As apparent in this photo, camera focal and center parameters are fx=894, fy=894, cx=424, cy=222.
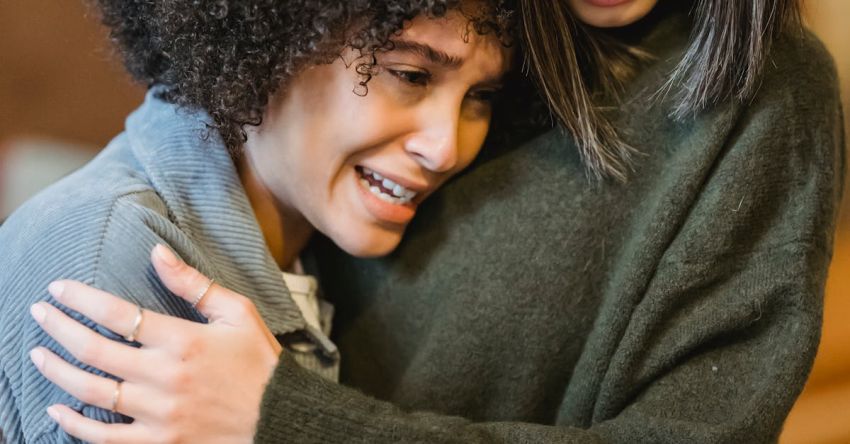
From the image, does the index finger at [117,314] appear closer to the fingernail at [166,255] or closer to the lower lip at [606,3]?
the fingernail at [166,255]

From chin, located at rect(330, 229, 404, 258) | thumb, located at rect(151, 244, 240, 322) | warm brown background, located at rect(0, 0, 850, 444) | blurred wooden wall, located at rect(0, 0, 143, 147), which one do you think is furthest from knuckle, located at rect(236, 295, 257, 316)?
blurred wooden wall, located at rect(0, 0, 143, 147)

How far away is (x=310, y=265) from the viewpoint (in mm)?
1297

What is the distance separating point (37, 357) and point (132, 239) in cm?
15

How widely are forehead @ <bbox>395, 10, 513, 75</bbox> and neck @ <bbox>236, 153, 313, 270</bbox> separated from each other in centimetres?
31

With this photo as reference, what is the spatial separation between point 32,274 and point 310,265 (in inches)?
17.2

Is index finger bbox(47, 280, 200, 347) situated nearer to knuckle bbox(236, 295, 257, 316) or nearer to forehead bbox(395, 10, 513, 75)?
knuckle bbox(236, 295, 257, 316)

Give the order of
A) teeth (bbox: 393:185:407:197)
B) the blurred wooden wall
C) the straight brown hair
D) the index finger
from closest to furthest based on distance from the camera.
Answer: the index finger < the straight brown hair < teeth (bbox: 393:185:407:197) < the blurred wooden wall

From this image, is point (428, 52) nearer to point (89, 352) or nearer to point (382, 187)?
point (382, 187)

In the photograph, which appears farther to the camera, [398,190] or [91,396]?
[398,190]

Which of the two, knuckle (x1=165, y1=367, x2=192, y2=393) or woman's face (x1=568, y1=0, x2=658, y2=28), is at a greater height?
woman's face (x1=568, y1=0, x2=658, y2=28)

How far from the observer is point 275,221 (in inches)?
47.7

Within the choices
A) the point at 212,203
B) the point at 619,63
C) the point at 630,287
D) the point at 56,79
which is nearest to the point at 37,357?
the point at 212,203

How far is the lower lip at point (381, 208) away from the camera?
3.59ft

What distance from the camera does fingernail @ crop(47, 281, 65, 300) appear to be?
88 cm
